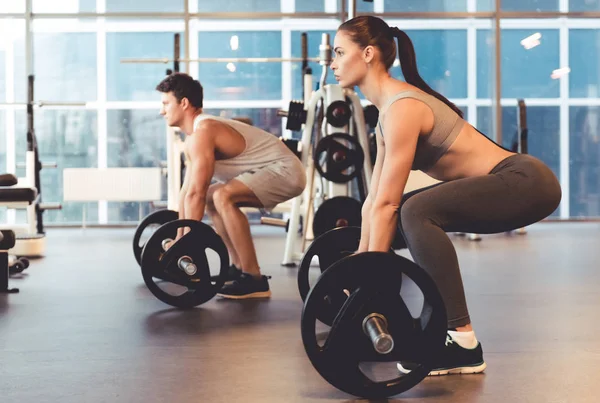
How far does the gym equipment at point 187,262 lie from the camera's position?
10.1 feet

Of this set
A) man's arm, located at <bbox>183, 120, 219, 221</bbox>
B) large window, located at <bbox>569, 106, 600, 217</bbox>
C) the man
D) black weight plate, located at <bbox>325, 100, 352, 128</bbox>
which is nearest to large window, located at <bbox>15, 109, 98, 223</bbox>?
black weight plate, located at <bbox>325, 100, 352, 128</bbox>

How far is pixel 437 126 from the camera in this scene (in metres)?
1.96

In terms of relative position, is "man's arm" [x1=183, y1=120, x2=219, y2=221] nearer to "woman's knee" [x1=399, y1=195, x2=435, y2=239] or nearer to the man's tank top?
the man's tank top

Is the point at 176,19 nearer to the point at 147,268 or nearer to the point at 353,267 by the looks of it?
the point at 147,268

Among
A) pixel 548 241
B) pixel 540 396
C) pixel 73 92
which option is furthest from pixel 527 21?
pixel 540 396

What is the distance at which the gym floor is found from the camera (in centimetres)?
189

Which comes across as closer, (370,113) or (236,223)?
(236,223)

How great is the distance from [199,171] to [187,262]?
364 millimetres

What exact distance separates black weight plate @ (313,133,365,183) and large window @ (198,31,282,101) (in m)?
4.10

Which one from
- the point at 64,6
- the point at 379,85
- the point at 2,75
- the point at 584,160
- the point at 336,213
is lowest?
the point at 336,213

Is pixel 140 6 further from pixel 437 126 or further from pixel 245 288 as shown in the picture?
pixel 437 126

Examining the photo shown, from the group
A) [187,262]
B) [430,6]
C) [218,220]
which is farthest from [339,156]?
[430,6]

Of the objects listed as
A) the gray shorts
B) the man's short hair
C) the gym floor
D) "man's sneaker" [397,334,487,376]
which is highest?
the man's short hair

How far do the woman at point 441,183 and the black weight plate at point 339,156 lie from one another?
2.13m
